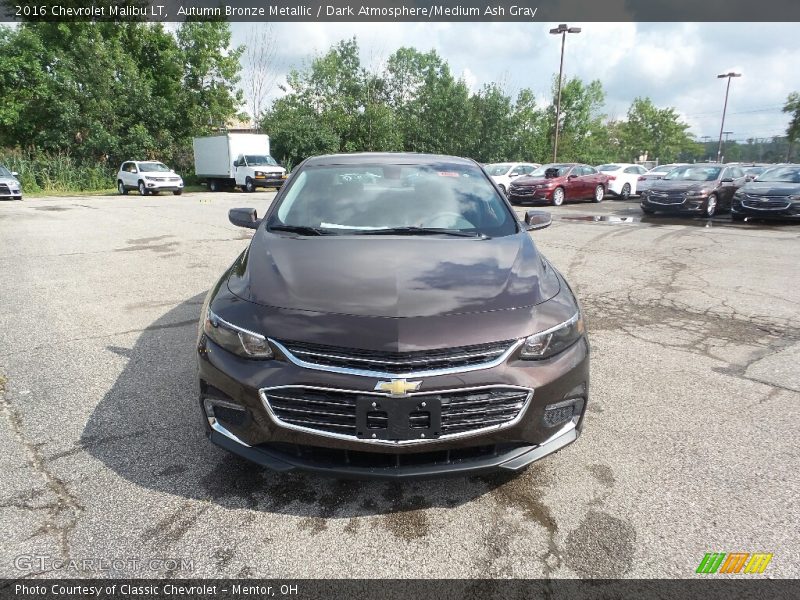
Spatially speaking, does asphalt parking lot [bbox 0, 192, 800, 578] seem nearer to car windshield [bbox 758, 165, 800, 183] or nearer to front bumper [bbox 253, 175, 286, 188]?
car windshield [bbox 758, 165, 800, 183]

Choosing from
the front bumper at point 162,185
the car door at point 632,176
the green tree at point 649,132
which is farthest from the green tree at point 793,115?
the front bumper at point 162,185

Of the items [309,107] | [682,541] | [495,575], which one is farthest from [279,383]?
[309,107]

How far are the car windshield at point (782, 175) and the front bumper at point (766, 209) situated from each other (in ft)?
4.72

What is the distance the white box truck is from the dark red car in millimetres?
13941

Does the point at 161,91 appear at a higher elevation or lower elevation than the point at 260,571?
higher

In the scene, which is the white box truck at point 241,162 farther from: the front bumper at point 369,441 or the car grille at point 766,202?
the front bumper at point 369,441

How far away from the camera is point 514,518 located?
2449mm

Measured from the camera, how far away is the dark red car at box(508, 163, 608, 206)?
Answer: 19239 millimetres

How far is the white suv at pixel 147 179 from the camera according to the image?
2644 centimetres

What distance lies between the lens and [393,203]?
363 cm

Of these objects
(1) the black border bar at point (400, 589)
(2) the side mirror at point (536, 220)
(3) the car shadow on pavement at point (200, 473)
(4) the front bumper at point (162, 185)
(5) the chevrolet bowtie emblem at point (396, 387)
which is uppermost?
(2) the side mirror at point (536, 220)

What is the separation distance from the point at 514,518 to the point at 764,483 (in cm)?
138

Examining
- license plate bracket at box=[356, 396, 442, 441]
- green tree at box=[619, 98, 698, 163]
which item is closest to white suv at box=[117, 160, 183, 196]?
license plate bracket at box=[356, 396, 442, 441]

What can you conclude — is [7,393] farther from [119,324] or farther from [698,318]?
[698,318]
